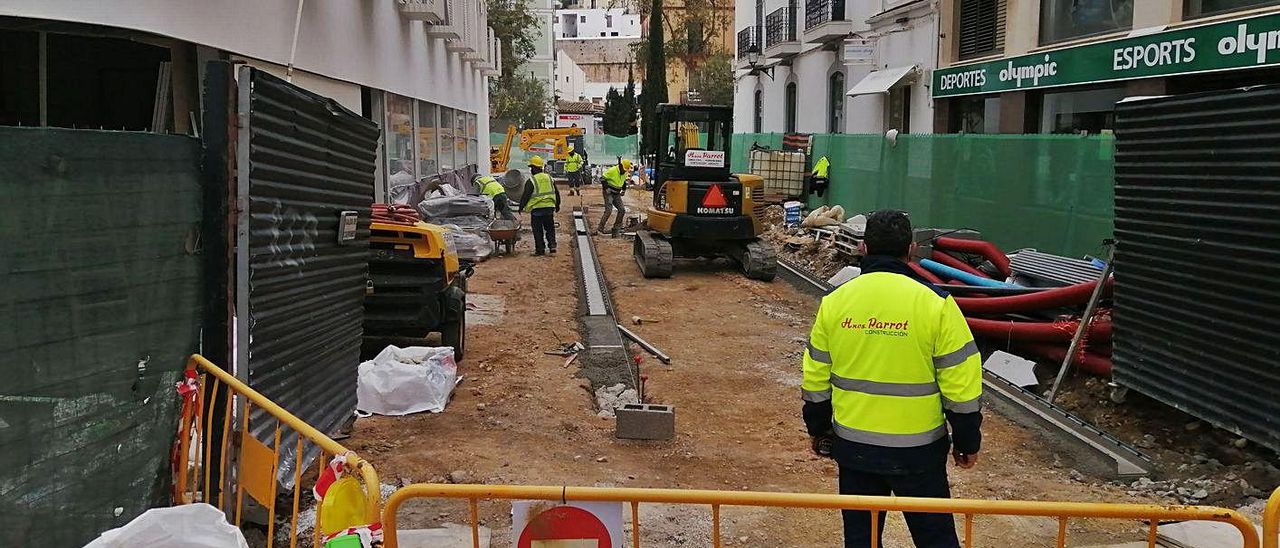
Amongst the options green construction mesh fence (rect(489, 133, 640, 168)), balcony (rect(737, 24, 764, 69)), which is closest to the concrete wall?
balcony (rect(737, 24, 764, 69))

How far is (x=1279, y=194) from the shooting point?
223 inches

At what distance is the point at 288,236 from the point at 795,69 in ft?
88.9

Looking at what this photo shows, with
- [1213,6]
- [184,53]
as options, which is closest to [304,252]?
[184,53]

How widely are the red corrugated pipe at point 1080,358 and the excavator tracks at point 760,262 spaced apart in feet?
20.7

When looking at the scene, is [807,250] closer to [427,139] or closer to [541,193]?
[541,193]

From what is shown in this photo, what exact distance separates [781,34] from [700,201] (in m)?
17.2

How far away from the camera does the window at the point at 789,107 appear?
3111 cm

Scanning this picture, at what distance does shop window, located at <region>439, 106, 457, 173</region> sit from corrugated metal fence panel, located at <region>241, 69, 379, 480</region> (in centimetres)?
1586

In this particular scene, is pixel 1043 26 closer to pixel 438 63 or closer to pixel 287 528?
pixel 438 63

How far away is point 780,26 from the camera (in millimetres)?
30500

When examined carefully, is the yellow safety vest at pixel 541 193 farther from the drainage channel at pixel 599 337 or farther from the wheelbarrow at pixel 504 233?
the drainage channel at pixel 599 337

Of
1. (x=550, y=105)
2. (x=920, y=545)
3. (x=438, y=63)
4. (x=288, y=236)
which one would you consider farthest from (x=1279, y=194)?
(x=550, y=105)

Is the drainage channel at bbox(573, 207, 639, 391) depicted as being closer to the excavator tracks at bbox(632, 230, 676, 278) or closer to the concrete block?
the excavator tracks at bbox(632, 230, 676, 278)

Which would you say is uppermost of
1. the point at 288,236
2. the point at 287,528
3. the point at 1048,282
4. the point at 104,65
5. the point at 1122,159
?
the point at 104,65
